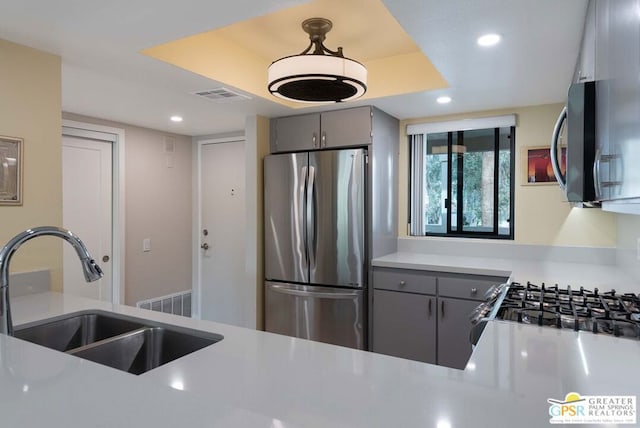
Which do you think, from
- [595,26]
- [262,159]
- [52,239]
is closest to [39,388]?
[52,239]

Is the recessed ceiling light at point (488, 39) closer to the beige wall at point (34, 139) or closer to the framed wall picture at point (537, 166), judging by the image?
the framed wall picture at point (537, 166)

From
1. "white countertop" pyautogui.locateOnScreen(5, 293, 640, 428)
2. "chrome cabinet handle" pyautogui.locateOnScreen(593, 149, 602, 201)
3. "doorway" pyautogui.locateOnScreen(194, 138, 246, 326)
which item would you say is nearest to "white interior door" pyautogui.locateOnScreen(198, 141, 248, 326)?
"doorway" pyautogui.locateOnScreen(194, 138, 246, 326)

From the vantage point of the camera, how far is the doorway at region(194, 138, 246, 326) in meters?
4.24

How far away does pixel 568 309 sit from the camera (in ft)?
5.04

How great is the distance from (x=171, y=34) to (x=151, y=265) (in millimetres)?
2815

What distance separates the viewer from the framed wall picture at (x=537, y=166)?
2961mm

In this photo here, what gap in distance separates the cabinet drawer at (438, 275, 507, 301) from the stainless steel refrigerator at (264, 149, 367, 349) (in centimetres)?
60

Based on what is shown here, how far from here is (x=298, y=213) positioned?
3.19 m

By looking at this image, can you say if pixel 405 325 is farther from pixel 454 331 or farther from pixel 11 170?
pixel 11 170

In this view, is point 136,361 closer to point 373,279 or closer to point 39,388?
point 39,388

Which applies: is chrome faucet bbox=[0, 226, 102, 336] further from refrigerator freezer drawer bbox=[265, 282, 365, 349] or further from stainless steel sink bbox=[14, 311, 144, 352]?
refrigerator freezer drawer bbox=[265, 282, 365, 349]

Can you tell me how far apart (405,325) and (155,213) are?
274cm

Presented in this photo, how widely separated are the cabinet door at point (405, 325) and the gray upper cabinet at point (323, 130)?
3.97 ft

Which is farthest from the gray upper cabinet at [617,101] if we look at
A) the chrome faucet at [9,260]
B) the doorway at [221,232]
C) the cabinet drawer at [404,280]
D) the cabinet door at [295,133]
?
the doorway at [221,232]
